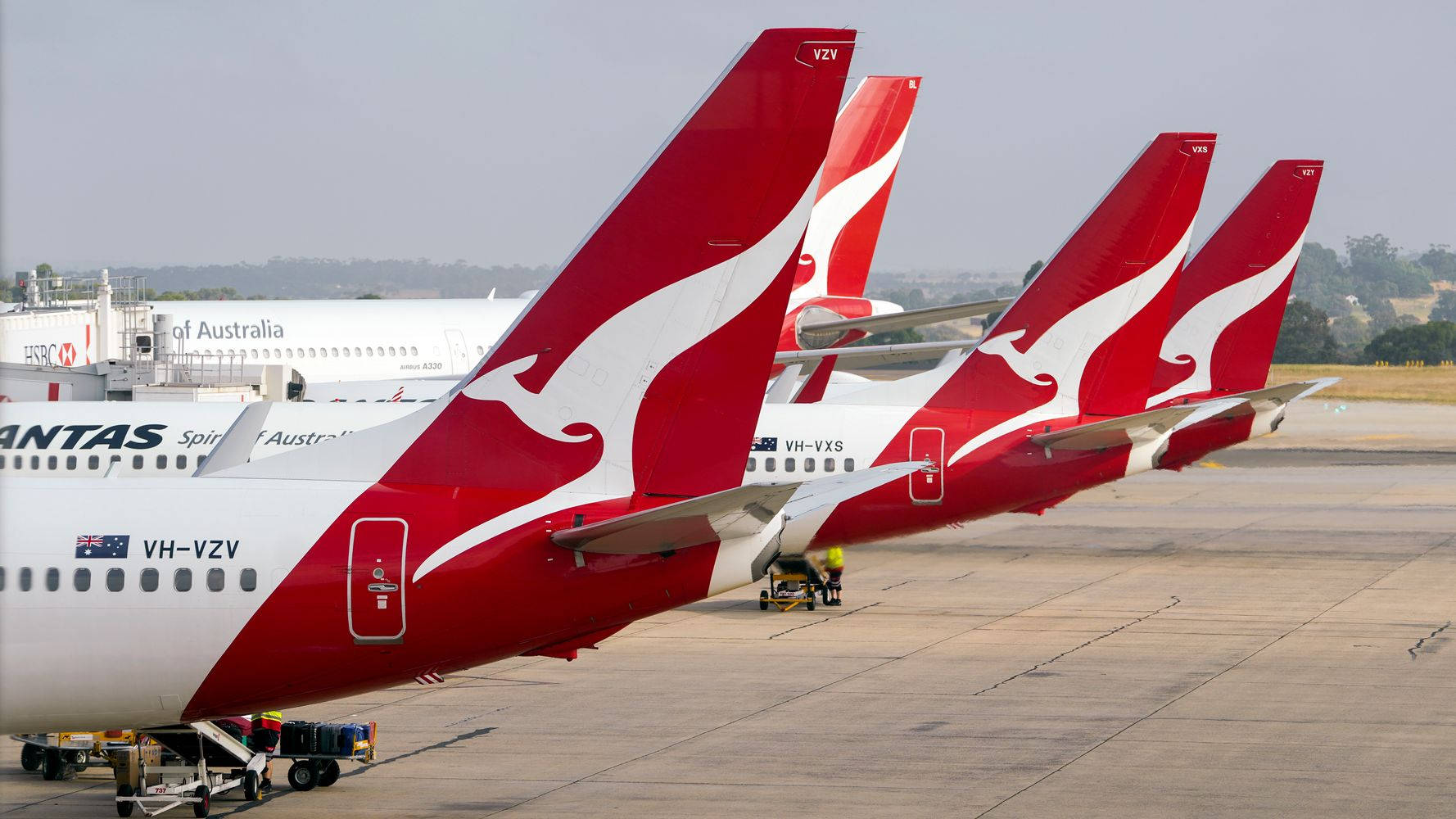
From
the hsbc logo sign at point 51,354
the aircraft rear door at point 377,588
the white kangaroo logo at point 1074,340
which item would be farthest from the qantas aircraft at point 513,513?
the hsbc logo sign at point 51,354

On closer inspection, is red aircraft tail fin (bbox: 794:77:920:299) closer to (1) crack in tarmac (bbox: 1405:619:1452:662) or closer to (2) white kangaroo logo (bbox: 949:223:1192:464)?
(2) white kangaroo logo (bbox: 949:223:1192:464)

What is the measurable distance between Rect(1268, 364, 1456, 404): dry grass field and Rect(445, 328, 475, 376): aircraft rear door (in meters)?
59.2

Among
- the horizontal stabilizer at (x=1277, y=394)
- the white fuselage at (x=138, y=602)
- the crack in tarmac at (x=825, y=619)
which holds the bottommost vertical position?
the crack in tarmac at (x=825, y=619)

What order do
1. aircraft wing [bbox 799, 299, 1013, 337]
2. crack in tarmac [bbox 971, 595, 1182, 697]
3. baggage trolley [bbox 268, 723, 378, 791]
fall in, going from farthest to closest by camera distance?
1. aircraft wing [bbox 799, 299, 1013, 337]
2. crack in tarmac [bbox 971, 595, 1182, 697]
3. baggage trolley [bbox 268, 723, 378, 791]

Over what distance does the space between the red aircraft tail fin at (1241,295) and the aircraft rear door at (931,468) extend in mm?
11336

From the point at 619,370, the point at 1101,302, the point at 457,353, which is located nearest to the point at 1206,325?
the point at 1101,302

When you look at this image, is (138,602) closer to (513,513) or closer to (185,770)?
(185,770)

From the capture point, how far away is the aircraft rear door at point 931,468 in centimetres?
3102

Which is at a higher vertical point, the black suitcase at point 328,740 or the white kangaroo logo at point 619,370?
the white kangaroo logo at point 619,370

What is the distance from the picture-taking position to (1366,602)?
34250mm

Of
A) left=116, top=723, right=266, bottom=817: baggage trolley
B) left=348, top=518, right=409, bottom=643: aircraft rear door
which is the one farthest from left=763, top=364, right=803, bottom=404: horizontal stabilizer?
left=348, top=518, right=409, bottom=643: aircraft rear door

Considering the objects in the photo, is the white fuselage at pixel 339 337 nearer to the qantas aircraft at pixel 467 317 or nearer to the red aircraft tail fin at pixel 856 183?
the qantas aircraft at pixel 467 317

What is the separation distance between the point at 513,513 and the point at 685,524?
189 cm

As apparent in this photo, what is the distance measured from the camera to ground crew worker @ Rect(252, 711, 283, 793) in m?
19.8
